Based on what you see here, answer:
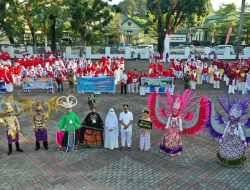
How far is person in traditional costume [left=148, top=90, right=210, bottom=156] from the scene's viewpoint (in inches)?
340

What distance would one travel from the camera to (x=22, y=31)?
38562 mm

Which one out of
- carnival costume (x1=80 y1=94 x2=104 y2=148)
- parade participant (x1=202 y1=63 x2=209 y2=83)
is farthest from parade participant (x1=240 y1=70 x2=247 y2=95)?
carnival costume (x1=80 y1=94 x2=104 y2=148)

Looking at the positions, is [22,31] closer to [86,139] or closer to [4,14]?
[4,14]

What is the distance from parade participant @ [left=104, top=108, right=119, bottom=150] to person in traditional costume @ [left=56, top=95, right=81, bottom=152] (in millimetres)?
923

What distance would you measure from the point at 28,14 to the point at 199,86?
21322 millimetres

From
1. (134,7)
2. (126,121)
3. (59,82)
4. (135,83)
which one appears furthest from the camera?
(134,7)

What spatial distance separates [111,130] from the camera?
920 cm

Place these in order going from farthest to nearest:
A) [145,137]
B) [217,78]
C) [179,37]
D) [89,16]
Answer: [89,16] → [179,37] → [217,78] → [145,137]

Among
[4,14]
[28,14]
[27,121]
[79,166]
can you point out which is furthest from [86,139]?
[4,14]

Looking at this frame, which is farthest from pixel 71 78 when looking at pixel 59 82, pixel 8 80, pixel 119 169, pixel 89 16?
pixel 89 16

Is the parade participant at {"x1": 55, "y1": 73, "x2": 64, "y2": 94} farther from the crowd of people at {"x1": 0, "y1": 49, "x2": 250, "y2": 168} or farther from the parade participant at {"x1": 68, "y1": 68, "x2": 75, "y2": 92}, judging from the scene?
the crowd of people at {"x1": 0, "y1": 49, "x2": 250, "y2": 168}

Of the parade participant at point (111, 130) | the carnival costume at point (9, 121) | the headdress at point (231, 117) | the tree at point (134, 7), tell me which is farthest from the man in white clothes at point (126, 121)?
the tree at point (134, 7)

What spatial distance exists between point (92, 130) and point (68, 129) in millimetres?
754

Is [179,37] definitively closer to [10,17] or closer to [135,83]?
[135,83]
